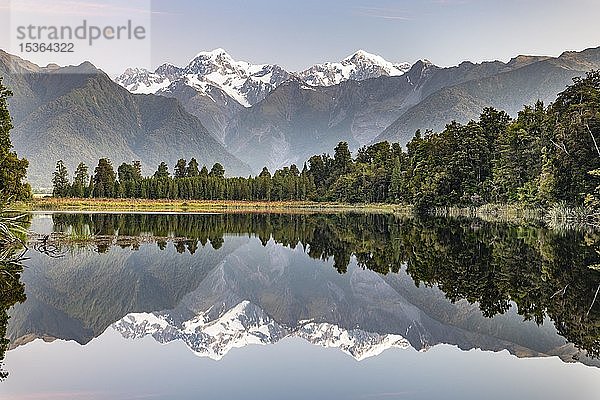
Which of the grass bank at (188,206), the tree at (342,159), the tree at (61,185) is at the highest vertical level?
the tree at (342,159)

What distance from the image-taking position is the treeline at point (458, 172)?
58344 millimetres

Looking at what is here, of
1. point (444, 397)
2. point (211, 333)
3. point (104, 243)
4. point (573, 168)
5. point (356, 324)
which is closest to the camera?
point (444, 397)

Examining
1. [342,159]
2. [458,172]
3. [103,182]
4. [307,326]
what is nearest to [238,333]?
[307,326]

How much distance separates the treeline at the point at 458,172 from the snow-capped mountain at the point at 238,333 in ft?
116

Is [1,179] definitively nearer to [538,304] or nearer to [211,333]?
[211,333]

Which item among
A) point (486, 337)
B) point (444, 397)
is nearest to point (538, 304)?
point (486, 337)

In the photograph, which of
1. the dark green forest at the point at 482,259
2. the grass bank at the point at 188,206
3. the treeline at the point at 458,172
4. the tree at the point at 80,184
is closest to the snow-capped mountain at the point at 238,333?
the dark green forest at the point at 482,259

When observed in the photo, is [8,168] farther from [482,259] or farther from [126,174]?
[126,174]

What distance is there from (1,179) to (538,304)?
88.4 ft

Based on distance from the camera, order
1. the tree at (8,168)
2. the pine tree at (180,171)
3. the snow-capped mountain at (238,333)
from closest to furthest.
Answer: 1. the snow-capped mountain at (238,333)
2. the tree at (8,168)
3. the pine tree at (180,171)

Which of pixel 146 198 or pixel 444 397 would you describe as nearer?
pixel 444 397

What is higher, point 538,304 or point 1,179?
point 1,179

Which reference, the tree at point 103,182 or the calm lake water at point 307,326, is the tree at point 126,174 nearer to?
the tree at point 103,182

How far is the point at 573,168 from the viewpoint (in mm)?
56969
